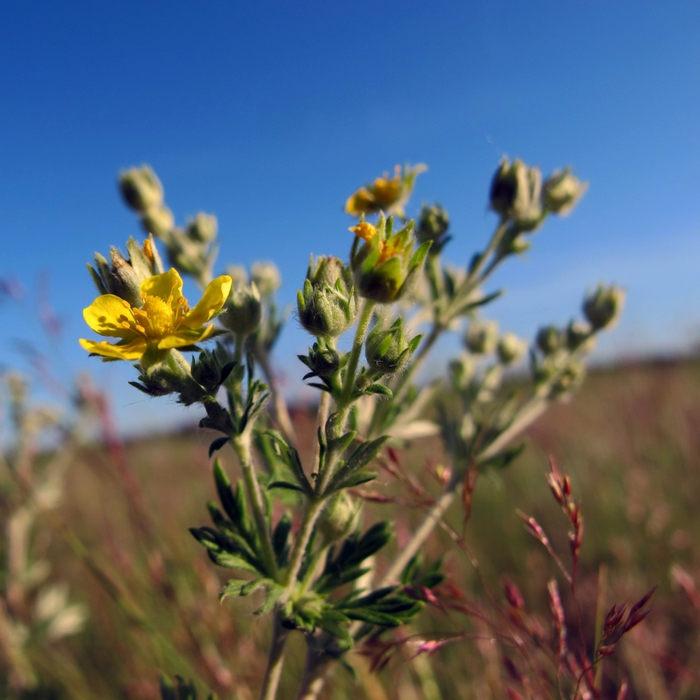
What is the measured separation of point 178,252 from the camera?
2867mm

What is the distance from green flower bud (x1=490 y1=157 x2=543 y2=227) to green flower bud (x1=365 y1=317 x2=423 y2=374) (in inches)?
55.7

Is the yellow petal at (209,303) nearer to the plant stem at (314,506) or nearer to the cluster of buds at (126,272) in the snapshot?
the cluster of buds at (126,272)

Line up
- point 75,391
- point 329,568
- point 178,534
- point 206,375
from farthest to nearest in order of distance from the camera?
point 178,534
point 75,391
point 329,568
point 206,375

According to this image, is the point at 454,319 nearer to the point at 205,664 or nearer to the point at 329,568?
the point at 329,568

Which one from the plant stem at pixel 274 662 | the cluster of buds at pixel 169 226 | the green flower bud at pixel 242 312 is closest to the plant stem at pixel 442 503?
the plant stem at pixel 274 662

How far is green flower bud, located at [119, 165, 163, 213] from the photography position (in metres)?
3.07

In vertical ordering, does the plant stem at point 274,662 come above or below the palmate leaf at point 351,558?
below

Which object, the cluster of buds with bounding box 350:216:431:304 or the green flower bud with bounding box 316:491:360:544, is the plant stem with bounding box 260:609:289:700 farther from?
the cluster of buds with bounding box 350:216:431:304

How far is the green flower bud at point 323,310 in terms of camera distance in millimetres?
1494

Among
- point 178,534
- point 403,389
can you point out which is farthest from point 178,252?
point 178,534

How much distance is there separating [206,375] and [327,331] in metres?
0.35

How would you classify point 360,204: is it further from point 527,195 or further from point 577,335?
point 577,335

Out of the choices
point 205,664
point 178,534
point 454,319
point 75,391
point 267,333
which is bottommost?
point 205,664

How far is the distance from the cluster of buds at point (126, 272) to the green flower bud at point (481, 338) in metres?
2.22
